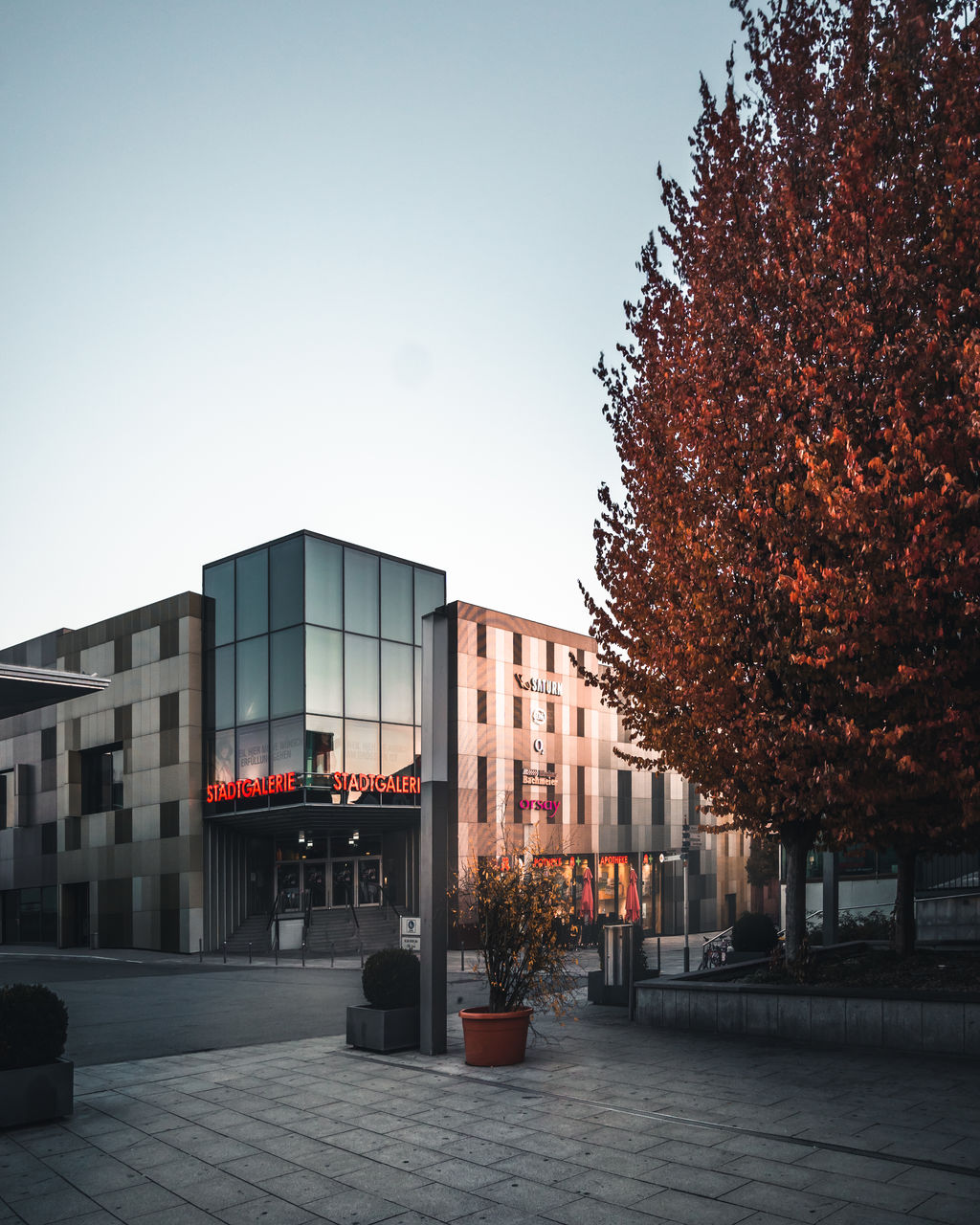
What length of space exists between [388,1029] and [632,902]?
1433 inches

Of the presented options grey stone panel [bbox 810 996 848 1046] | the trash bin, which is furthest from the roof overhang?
grey stone panel [bbox 810 996 848 1046]

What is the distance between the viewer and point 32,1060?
33.0ft

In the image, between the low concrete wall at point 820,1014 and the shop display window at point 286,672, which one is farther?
the shop display window at point 286,672

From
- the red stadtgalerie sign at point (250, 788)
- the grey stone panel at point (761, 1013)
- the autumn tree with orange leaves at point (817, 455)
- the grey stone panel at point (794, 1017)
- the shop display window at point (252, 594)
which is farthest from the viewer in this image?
the shop display window at point (252, 594)

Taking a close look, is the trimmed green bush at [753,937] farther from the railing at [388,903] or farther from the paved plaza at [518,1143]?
the railing at [388,903]

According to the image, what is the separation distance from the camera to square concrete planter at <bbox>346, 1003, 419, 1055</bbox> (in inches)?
527

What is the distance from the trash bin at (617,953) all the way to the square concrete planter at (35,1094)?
32.0ft

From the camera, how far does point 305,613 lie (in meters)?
37.8

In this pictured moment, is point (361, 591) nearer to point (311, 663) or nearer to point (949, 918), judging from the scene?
point (311, 663)

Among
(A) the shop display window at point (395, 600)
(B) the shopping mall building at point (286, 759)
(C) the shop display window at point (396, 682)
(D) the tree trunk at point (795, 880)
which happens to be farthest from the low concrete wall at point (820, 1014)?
(A) the shop display window at point (395, 600)

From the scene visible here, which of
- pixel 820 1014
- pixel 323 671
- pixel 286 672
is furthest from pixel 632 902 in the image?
pixel 820 1014

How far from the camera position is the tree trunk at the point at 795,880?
15859mm

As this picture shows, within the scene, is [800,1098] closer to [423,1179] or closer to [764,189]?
[423,1179]

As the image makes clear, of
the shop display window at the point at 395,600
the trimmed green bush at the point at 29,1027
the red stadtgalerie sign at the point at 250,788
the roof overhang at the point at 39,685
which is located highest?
the shop display window at the point at 395,600
